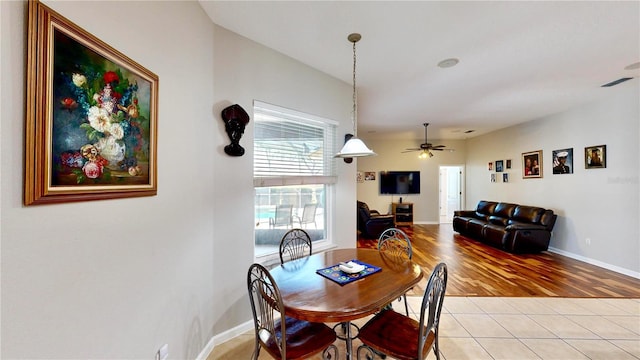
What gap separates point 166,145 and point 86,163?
58 centimetres

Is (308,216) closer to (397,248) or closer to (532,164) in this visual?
(397,248)

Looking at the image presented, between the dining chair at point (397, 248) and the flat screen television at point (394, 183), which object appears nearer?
the dining chair at point (397, 248)

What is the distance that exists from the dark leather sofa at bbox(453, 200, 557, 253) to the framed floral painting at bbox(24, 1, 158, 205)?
608cm

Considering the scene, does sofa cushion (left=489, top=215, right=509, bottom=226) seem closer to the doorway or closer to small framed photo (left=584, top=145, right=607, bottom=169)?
small framed photo (left=584, top=145, right=607, bottom=169)

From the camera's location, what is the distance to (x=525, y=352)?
2148 millimetres

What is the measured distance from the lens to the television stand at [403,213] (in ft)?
26.2

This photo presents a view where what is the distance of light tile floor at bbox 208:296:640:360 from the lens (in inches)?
83.9

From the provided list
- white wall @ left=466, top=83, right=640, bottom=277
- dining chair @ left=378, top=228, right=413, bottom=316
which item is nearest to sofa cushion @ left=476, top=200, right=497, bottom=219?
white wall @ left=466, top=83, right=640, bottom=277

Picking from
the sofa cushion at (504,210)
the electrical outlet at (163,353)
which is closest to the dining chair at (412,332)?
the electrical outlet at (163,353)

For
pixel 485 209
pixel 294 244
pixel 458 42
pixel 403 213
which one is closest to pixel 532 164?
pixel 485 209

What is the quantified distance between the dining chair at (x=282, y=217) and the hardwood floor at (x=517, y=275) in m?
1.95

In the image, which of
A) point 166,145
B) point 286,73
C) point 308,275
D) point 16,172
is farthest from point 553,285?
point 16,172

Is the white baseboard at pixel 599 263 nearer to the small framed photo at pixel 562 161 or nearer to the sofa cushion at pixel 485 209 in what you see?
the sofa cushion at pixel 485 209

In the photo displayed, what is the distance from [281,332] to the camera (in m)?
1.46
